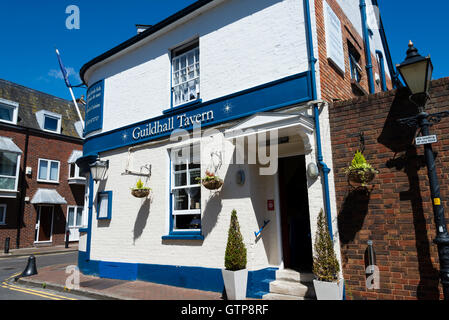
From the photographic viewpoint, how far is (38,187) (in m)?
21.8

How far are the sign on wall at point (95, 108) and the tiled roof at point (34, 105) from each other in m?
12.8

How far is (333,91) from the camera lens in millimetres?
7043

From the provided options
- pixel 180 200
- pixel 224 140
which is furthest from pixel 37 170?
pixel 224 140

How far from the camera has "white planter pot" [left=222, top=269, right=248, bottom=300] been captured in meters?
6.38

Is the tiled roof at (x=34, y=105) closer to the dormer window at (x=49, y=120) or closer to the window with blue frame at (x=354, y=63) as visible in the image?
the dormer window at (x=49, y=120)

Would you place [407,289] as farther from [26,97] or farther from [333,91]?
[26,97]

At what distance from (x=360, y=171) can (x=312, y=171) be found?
0.96 meters

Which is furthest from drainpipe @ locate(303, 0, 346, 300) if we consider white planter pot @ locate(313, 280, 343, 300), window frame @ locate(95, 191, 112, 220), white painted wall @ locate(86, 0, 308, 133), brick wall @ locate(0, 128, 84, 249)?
brick wall @ locate(0, 128, 84, 249)

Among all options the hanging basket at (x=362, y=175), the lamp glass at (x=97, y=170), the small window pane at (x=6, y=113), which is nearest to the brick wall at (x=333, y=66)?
the hanging basket at (x=362, y=175)

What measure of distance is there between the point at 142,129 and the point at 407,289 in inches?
293

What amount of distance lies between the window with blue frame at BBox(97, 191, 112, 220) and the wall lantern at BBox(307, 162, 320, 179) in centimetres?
638

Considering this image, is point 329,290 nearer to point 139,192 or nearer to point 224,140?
point 224,140

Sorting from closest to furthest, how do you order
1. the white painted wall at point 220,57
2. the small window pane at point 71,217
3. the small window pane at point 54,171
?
the white painted wall at point 220,57 < the small window pane at point 54,171 < the small window pane at point 71,217

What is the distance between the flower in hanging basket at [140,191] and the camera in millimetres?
8641
